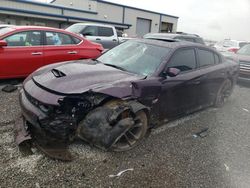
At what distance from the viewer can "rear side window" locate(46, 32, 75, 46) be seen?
236 inches

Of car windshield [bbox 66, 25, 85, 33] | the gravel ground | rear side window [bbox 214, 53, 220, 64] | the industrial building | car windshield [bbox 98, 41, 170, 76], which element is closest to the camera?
the gravel ground

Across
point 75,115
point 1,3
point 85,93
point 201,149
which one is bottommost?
point 201,149

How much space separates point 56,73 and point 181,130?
2416mm

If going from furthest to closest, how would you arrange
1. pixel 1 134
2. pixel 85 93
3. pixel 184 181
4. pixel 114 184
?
pixel 1 134, pixel 85 93, pixel 184 181, pixel 114 184

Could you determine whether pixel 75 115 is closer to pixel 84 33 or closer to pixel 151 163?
pixel 151 163

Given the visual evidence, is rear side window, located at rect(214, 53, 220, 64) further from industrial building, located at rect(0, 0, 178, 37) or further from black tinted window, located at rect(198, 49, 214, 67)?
industrial building, located at rect(0, 0, 178, 37)

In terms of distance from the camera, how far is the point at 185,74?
4.19 meters

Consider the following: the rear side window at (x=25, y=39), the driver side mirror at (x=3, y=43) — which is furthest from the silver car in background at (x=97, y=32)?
the driver side mirror at (x=3, y=43)

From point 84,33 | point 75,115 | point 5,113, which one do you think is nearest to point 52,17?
point 84,33

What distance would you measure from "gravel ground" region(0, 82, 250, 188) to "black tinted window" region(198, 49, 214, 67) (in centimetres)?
140

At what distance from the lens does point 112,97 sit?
318 cm

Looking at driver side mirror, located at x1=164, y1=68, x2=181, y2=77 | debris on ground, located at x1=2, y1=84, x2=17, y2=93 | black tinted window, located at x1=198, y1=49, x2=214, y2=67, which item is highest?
black tinted window, located at x1=198, y1=49, x2=214, y2=67

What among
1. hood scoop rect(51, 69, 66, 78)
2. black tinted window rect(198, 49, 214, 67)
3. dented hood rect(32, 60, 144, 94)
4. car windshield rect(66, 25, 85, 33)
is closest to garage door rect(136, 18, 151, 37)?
car windshield rect(66, 25, 85, 33)

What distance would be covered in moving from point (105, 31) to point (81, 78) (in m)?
9.69
